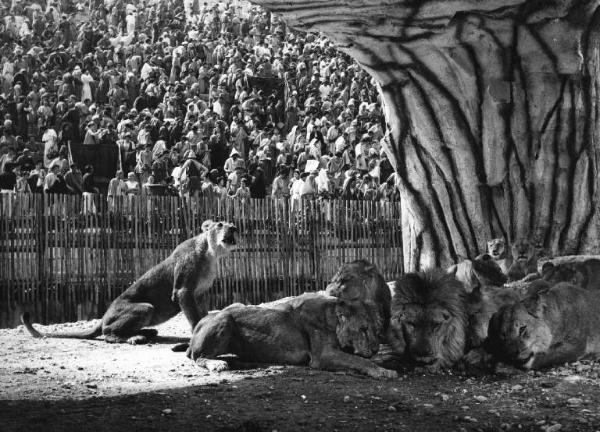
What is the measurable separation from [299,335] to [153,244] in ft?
27.4

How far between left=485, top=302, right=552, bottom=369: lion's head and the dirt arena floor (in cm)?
17

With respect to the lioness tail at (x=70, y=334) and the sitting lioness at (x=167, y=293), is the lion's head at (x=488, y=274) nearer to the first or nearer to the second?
the sitting lioness at (x=167, y=293)

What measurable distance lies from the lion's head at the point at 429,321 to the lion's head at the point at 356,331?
0.18m

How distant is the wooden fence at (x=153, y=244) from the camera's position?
584 inches

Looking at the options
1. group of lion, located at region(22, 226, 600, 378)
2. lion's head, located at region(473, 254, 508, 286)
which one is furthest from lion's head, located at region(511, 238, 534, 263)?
group of lion, located at region(22, 226, 600, 378)

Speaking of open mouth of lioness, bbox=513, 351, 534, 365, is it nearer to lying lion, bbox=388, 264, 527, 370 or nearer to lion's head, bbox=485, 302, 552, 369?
lion's head, bbox=485, 302, 552, 369

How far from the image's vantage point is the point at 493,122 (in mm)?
10594

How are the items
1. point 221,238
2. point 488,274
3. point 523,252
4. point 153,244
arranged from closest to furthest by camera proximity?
1. point 488,274
2. point 523,252
3. point 221,238
4. point 153,244

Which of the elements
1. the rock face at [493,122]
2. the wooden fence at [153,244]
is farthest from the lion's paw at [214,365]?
the wooden fence at [153,244]

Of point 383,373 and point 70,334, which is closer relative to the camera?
point 383,373

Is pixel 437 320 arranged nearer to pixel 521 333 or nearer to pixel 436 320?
pixel 436 320

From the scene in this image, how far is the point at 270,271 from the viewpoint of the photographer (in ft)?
55.5

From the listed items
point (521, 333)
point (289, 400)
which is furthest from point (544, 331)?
point (289, 400)

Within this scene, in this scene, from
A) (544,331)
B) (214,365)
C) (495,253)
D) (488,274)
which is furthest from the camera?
(495,253)
